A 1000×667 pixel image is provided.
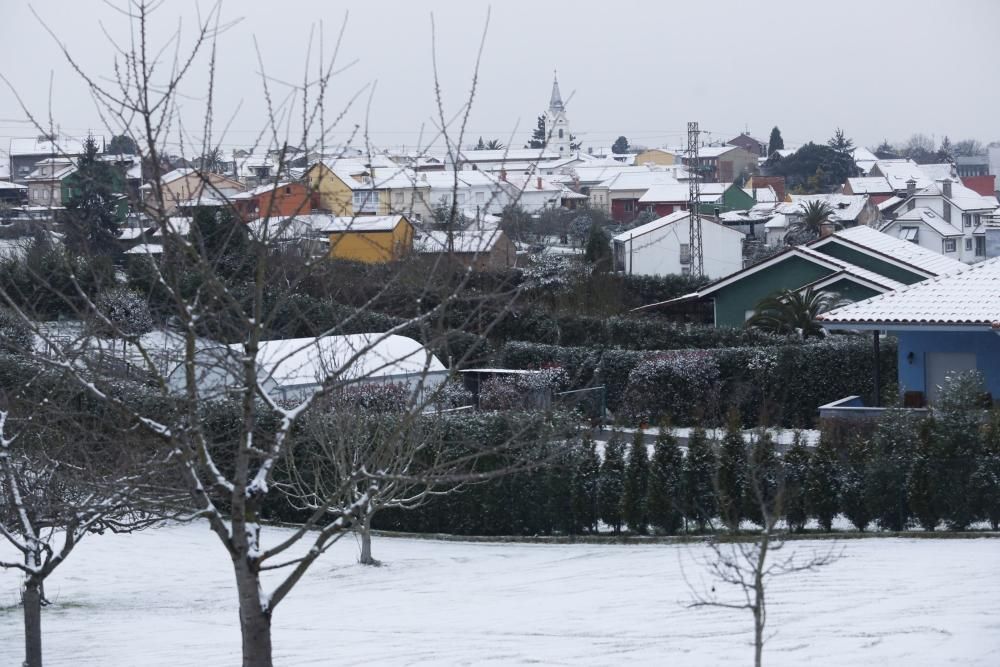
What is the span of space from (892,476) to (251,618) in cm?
1090

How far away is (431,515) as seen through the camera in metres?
16.8

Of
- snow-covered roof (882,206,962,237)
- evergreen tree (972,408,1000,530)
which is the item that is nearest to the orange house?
evergreen tree (972,408,1000,530)

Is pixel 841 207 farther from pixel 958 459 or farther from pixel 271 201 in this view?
pixel 271 201

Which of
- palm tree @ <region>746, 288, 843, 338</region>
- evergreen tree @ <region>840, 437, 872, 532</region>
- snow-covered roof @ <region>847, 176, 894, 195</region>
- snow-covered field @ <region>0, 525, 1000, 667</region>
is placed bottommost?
snow-covered field @ <region>0, 525, 1000, 667</region>

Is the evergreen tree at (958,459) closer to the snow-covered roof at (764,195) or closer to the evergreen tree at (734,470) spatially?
the evergreen tree at (734,470)

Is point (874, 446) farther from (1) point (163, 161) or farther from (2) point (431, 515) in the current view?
(1) point (163, 161)

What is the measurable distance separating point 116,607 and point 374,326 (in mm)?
15678

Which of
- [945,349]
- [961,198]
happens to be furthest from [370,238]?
[961,198]

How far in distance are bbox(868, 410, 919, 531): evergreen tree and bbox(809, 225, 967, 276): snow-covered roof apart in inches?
594

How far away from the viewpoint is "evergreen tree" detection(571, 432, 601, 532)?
619 inches

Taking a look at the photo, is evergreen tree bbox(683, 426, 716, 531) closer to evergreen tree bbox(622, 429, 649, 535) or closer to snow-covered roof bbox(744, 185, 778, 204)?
evergreen tree bbox(622, 429, 649, 535)

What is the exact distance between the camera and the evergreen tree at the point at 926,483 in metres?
14.4

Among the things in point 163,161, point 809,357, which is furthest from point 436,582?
point 809,357

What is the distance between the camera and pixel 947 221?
5953 centimetres
